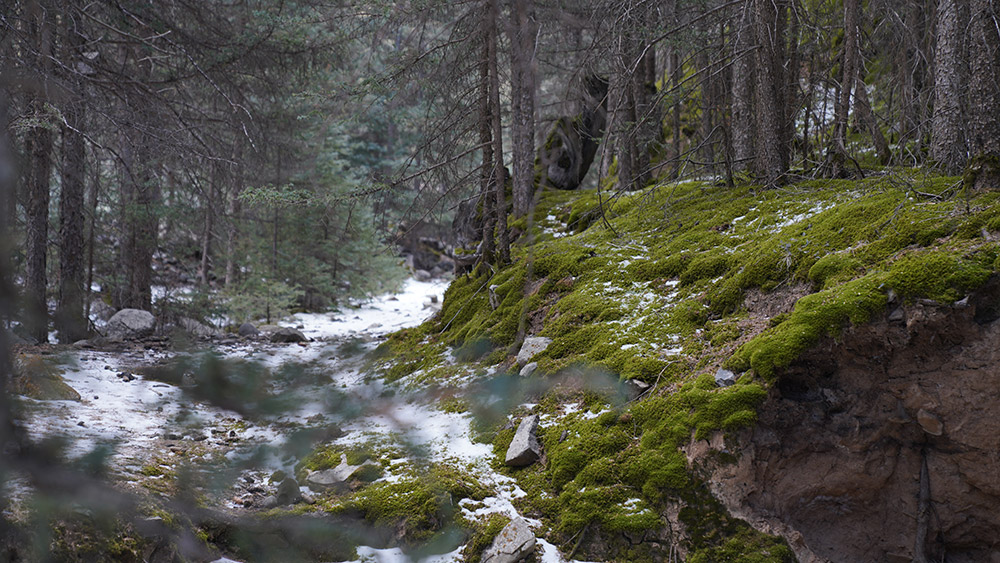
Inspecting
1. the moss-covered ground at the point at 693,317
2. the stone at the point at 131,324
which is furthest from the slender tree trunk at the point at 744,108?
the stone at the point at 131,324

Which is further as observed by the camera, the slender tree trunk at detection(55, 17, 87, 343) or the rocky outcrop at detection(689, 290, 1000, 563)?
the slender tree trunk at detection(55, 17, 87, 343)

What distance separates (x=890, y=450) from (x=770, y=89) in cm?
438

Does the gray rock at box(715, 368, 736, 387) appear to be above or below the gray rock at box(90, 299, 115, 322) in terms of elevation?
below

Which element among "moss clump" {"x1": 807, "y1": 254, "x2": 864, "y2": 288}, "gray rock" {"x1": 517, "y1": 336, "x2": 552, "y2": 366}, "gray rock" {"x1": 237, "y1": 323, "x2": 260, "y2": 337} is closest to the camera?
"moss clump" {"x1": 807, "y1": 254, "x2": 864, "y2": 288}

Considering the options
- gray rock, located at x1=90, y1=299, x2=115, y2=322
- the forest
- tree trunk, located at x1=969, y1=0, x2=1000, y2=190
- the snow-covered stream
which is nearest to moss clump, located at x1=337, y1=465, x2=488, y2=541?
the forest

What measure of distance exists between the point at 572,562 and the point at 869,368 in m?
2.40

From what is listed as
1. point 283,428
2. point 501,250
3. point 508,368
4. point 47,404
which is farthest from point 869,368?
point 501,250

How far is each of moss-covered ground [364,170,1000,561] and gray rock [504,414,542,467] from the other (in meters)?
0.08

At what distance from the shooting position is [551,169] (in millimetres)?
11797

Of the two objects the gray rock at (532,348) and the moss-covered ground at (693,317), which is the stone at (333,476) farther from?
the gray rock at (532,348)

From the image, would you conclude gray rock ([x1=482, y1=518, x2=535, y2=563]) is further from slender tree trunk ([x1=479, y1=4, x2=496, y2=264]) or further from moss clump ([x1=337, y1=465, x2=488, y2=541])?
slender tree trunk ([x1=479, y1=4, x2=496, y2=264])

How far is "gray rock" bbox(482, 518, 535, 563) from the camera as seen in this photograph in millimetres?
3479

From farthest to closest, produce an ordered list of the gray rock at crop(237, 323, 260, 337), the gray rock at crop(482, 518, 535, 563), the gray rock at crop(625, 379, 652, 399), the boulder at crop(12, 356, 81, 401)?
1. the gray rock at crop(237, 323, 260, 337)
2. the gray rock at crop(625, 379, 652, 399)
3. the gray rock at crop(482, 518, 535, 563)
4. the boulder at crop(12, 356, 81, 401)

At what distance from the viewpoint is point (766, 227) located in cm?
591
